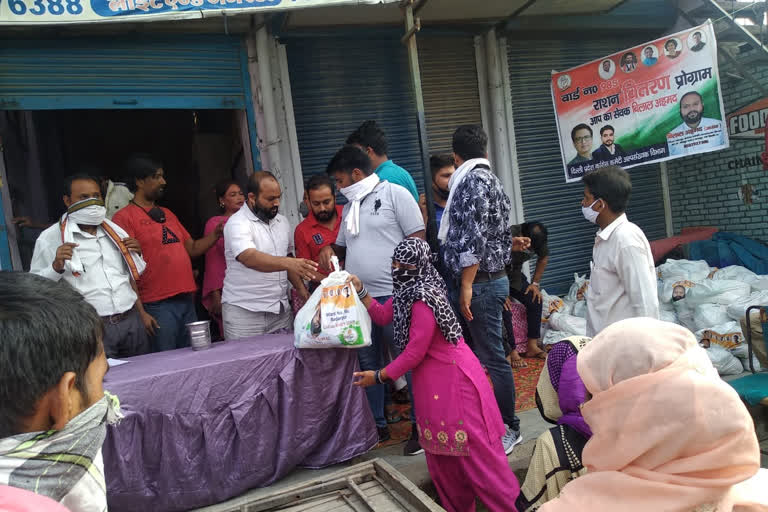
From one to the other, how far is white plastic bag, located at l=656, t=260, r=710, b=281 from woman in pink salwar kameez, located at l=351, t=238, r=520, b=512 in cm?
405

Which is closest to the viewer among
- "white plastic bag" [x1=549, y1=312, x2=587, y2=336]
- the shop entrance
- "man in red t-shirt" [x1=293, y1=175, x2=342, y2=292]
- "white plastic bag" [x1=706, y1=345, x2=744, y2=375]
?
"man in red t-shirt" [x1=293, y1=175, x2=342, y2=292]

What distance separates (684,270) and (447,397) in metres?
4.39

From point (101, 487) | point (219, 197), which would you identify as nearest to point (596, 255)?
point (101, 487)

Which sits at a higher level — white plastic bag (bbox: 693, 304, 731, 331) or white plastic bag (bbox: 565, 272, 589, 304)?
white plastic bag (bbox: 565, 272, 589, 304)

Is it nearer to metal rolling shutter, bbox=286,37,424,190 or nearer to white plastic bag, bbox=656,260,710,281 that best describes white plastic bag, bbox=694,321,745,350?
white plastic bag, bbox=656,260,710,281

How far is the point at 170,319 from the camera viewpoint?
3.83m

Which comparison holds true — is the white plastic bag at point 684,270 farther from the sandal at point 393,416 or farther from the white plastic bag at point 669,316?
the sandal at point 393,416

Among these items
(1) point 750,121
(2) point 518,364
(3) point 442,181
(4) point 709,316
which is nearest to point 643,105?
(1) point 750,121

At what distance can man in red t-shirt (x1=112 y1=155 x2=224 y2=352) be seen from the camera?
12.5 feet

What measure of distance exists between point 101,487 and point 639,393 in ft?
3.83

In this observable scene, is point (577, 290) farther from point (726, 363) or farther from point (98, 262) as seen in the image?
point (98, 262)

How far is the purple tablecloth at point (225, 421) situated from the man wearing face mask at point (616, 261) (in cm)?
150

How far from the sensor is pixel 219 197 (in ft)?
15.4

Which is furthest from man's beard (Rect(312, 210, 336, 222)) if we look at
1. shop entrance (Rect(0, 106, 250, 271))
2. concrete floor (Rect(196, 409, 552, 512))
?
shop entrance (Rect(0, 106, 250, 271))
